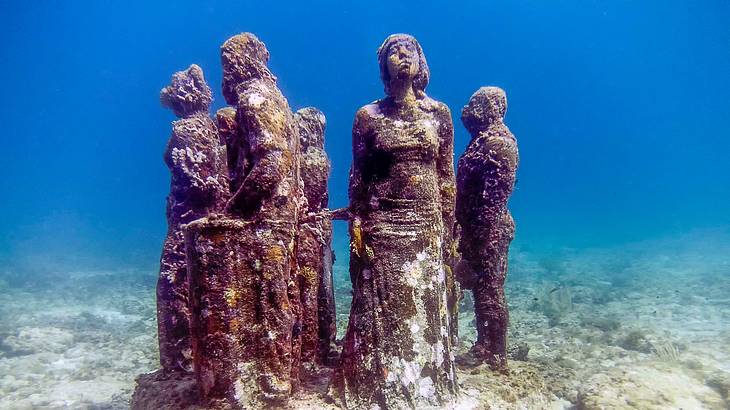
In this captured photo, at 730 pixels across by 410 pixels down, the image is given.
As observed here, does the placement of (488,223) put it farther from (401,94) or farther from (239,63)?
(239,63)

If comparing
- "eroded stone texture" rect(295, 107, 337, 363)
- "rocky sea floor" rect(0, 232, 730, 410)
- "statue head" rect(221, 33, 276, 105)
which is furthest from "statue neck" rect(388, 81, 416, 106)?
"rocky sea floor" rect(0, 232, 730, 410)

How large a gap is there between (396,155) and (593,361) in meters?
8.29

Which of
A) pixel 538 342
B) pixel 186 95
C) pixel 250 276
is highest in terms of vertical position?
pixel 186 95

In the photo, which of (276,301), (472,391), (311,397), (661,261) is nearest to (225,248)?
(276,301)

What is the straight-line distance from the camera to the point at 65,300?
1962 cm

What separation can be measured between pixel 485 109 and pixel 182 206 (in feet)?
16.3

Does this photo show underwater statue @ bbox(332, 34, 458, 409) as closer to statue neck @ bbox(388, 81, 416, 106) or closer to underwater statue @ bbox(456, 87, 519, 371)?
statue neck @ bbox(388, 81, 416, 106)

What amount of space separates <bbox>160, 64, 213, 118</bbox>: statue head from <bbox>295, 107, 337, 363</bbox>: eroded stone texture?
74.7 inches

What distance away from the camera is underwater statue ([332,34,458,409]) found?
14.9ft

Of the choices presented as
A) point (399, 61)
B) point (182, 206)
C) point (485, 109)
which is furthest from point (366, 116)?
point (182, 206)

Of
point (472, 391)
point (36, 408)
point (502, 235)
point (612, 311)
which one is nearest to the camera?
point (472, 391)

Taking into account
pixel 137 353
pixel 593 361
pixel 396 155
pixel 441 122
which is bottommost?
pixel 593 361

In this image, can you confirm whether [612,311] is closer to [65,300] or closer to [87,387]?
[87,387]

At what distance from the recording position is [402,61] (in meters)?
5.30
